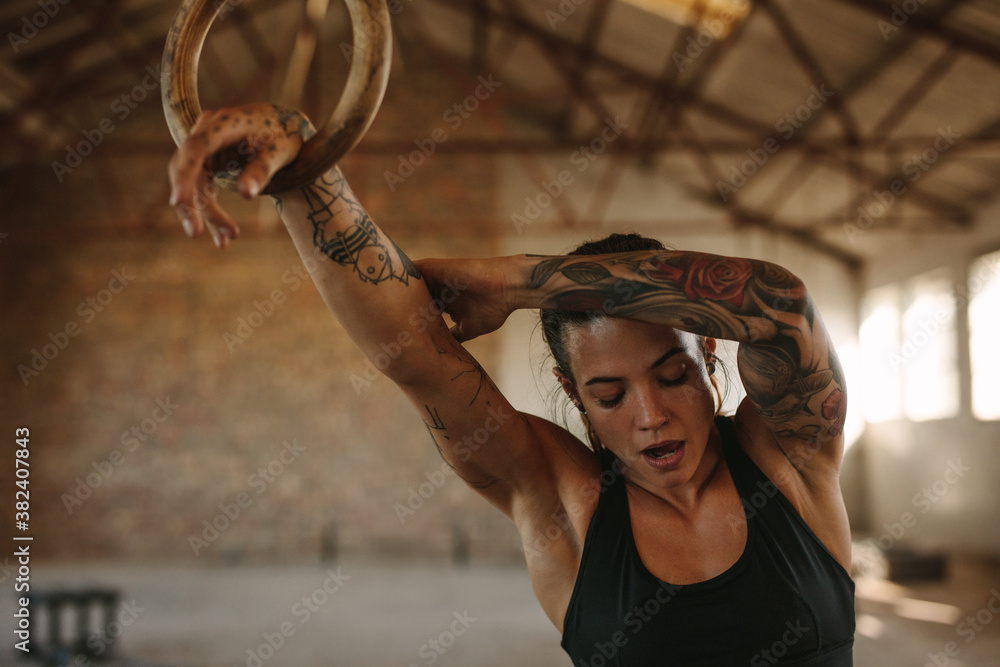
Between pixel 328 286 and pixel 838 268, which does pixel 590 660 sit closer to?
pixel 328 286

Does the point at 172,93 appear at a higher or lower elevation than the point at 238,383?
lower

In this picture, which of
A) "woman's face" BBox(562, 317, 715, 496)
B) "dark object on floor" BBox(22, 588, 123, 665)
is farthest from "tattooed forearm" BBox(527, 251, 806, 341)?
"dark object on floor" BBox(22, 588, 123, 665)

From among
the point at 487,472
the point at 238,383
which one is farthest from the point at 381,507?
the point at 487,472

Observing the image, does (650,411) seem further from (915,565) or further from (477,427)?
(915,565)

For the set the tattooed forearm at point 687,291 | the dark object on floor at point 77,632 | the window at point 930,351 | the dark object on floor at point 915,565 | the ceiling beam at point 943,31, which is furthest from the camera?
the window at point 930,351

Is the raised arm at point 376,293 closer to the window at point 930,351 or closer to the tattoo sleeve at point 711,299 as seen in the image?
the tattoo sleeve at point 711,299

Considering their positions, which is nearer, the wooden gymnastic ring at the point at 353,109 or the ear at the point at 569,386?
the wooden gymnastic ring at the point at 353,109

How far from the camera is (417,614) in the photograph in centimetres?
631

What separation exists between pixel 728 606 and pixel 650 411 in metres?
0.32

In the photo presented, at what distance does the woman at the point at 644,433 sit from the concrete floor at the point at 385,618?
3960 millimetres

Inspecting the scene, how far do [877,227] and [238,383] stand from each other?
7.98 m

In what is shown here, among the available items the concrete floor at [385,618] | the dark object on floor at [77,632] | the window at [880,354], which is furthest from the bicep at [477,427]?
the window at [880,354]

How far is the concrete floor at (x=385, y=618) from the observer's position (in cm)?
498

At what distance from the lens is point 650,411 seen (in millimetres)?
1212
